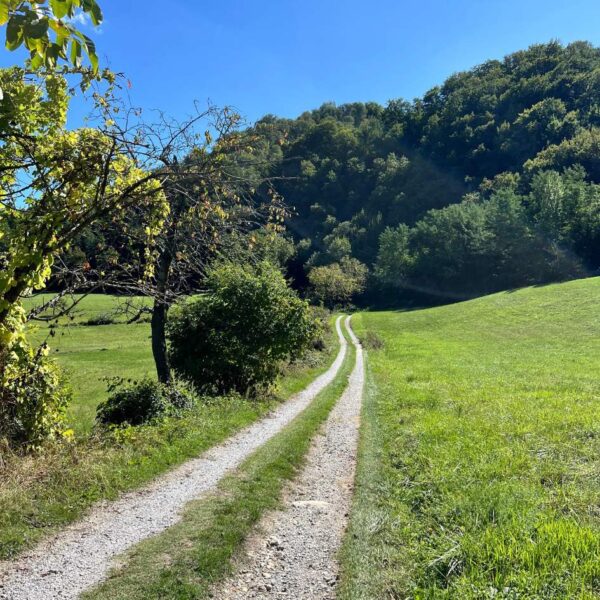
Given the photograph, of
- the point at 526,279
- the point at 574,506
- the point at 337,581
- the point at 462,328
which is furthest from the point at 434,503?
the point at 526,279

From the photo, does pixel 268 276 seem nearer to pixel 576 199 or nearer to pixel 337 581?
pixel 337 581

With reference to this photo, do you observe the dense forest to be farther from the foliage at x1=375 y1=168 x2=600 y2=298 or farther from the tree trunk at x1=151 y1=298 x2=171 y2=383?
the tree trunk at x1=151 y1=298 x2=171 y2=383

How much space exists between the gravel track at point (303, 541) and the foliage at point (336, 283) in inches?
3359

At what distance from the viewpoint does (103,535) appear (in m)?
5.98

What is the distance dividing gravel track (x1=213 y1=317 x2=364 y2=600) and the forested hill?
197ft

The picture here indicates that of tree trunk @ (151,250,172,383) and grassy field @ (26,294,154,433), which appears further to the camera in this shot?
grassy field @ (26,294,154,433)

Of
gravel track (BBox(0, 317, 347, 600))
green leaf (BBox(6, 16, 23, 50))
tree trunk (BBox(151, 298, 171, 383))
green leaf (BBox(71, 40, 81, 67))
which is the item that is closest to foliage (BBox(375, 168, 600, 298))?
tree trunk (BBox(151, 298, 171, 383))

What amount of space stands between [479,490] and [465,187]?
522 ft

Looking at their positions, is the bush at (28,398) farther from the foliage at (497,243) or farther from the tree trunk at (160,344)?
the foliage at (497,243)

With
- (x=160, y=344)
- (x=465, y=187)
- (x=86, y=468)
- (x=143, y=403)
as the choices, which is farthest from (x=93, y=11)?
(x=465, y=187)

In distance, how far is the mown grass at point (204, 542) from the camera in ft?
15.6

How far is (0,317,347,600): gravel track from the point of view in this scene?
4832mm

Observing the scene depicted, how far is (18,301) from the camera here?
6.70m

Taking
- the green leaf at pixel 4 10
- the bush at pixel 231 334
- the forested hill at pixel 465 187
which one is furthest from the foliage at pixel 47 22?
the forested hill at pixel 465 187
